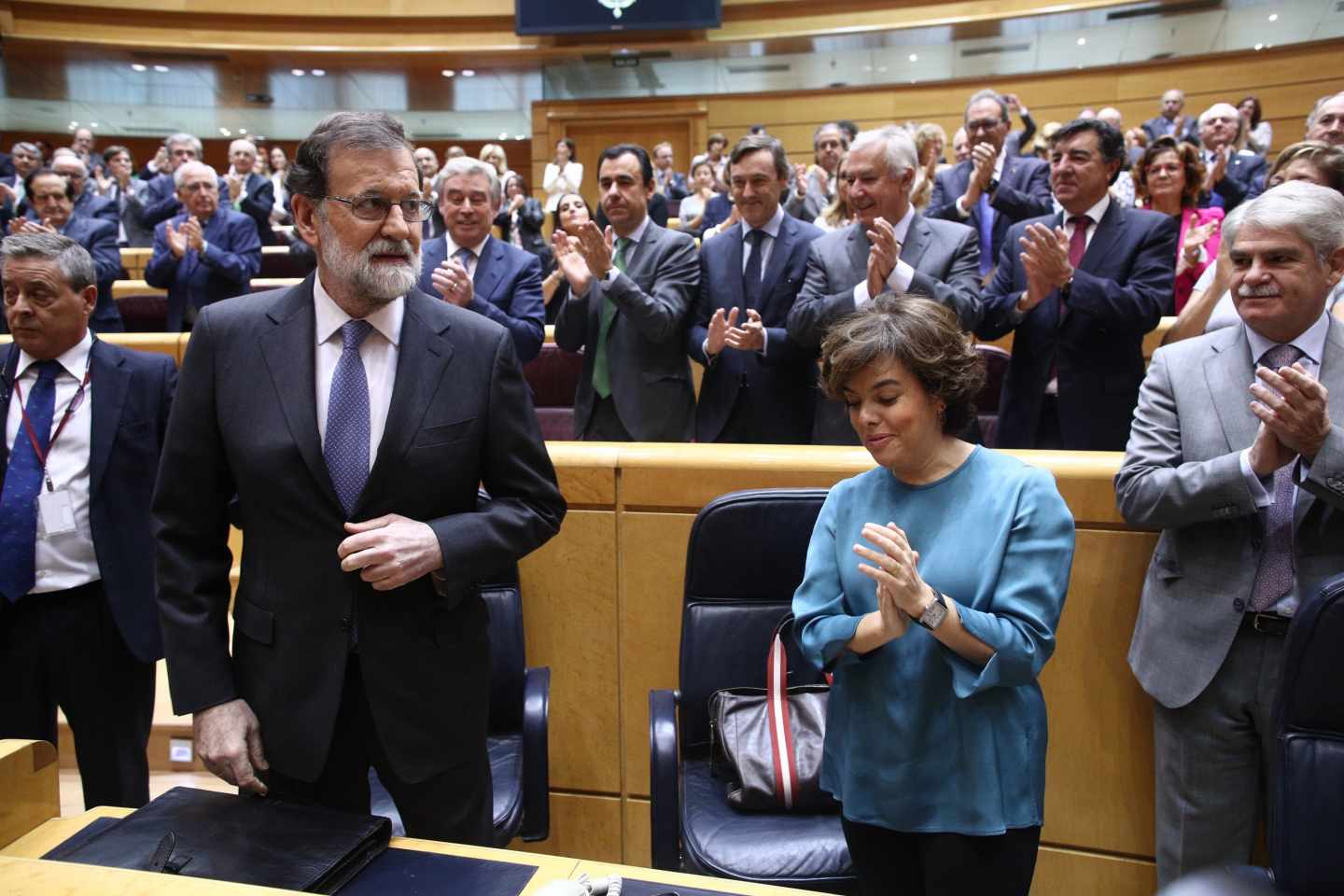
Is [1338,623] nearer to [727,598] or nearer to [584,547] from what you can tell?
[727,598]

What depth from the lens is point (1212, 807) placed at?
5.93 feet

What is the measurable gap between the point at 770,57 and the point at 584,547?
33.7 ft

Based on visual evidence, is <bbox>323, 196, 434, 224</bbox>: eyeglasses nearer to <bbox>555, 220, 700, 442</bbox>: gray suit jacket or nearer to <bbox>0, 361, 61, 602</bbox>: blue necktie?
<bbox>0, 361, 61, 602</bbox>: blue necktie

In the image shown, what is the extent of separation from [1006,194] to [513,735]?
2520 millimetres

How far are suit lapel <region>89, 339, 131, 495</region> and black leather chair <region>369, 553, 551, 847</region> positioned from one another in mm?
867

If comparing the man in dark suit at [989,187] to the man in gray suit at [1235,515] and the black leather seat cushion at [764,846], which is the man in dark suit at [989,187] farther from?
the black leather seat cushion at [764,846]

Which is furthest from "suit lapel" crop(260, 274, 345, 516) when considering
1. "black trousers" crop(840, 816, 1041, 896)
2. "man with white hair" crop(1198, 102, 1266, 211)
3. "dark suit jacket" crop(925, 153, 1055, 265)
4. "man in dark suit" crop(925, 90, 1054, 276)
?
"man with white hair" crop(1198, 102, 1266, 211)

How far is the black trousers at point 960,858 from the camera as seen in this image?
1408 millimetres

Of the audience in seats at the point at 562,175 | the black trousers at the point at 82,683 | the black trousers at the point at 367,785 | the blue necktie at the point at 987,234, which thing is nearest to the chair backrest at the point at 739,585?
the black trousers at the point at 367,785

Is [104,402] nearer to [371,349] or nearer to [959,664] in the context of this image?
[371,349]

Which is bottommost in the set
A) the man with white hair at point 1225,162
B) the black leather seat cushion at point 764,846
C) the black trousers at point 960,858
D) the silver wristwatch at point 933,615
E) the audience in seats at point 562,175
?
the black leather seat cushion at point 764,846

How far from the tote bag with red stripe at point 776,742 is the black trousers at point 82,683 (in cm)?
135

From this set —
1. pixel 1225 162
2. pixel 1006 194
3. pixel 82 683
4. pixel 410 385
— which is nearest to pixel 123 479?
pixel 82 683

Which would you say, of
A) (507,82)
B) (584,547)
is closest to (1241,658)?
(584,547)
